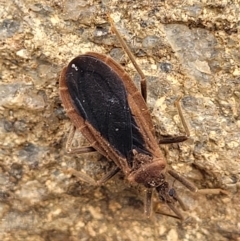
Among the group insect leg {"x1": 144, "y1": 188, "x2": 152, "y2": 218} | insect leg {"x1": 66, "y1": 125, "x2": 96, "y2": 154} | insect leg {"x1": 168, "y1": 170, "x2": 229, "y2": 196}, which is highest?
insect leg {"x1": 66, "y1": 125, "x2": 96, "y2": 154}

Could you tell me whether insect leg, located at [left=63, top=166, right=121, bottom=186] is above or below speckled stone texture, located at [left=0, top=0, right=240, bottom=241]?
below

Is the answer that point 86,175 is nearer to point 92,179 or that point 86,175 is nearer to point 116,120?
point 92,179

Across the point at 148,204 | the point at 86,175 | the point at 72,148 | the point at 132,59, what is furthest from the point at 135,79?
the point at 148,204

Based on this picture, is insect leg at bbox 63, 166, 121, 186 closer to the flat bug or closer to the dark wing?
the flat bug

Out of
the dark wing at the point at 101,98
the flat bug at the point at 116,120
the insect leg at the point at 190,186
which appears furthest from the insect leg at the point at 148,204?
the dark wing at the point at 101,98

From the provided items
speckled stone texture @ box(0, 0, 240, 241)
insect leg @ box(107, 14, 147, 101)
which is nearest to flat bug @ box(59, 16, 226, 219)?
insect leg @ box(107, 14, 147, 101)
